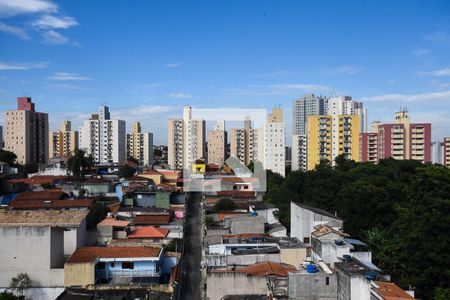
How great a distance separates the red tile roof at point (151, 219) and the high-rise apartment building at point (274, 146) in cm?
1586

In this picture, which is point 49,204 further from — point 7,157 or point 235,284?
point 7,157

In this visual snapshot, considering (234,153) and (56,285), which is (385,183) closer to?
(56,285)

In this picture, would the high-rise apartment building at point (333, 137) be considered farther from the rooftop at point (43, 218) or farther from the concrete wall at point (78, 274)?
the concrete wall at point (78, 274)

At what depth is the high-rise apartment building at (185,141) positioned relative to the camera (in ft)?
124

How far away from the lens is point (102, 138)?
3975cm

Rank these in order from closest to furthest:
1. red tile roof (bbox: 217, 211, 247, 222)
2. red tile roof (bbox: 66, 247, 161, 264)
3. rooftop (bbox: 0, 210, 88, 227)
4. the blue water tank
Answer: the blue water tank, red tile roof (bbox: 66, 247, 161, 264), rooftop (bbox: 0, 210, 88, 227), red tile roof (bbox: 217, 211, 247, 222)

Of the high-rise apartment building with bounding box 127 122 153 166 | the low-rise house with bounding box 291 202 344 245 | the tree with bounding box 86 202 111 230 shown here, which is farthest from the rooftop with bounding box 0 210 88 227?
the high-rise apartment building with bounding box 127 122 153 166

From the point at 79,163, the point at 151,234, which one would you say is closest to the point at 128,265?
the point at 151,234

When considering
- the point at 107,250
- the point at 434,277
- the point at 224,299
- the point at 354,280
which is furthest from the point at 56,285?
the point at 434,277

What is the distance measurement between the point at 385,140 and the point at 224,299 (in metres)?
24.7

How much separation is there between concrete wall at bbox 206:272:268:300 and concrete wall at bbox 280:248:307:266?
5.82 feet

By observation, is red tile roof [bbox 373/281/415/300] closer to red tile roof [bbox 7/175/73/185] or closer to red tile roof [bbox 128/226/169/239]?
red tile roof [bbox 128/226/169/239]

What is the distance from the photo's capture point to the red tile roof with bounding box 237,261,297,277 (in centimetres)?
1030

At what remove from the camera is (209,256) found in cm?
1153
